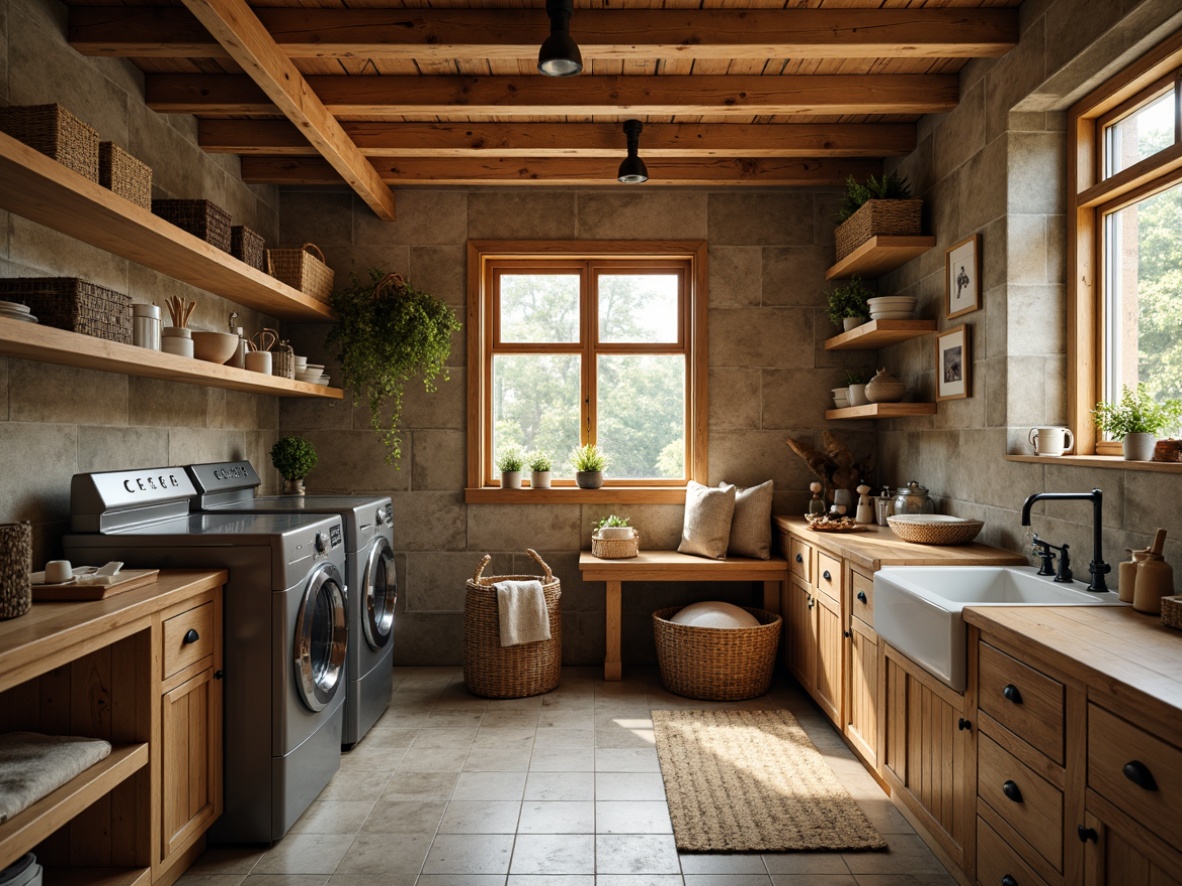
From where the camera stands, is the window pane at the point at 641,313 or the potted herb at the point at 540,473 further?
the window pane at the point at 641,313

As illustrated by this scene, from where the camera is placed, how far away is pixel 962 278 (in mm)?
3264

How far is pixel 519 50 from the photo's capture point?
2.88 meters

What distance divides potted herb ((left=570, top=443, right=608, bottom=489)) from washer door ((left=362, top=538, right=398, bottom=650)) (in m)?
1.15

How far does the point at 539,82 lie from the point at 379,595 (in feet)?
8.06

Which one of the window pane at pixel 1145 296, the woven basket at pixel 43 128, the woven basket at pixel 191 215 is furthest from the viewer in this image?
the woven basket at pixel 191 215

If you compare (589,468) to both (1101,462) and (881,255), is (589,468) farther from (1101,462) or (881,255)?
(1101,462)

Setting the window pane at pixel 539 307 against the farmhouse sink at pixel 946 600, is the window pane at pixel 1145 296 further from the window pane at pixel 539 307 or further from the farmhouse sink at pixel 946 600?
the window pane at pixel 539 307

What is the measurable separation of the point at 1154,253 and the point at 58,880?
3.68m

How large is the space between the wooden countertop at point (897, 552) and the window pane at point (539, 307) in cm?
191

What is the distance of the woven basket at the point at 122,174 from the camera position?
236 centimetres

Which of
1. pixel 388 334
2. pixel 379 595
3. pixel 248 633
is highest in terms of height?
pixel 388 334

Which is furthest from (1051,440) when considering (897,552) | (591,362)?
(591,362)

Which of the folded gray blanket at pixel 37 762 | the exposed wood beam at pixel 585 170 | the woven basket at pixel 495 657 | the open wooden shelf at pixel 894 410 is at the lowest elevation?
the woven basket at pixel 495 657

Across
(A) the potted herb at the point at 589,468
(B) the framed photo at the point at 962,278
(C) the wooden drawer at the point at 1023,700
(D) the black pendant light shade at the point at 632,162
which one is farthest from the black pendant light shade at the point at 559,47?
(A) the potted herb at the point at 589,468
